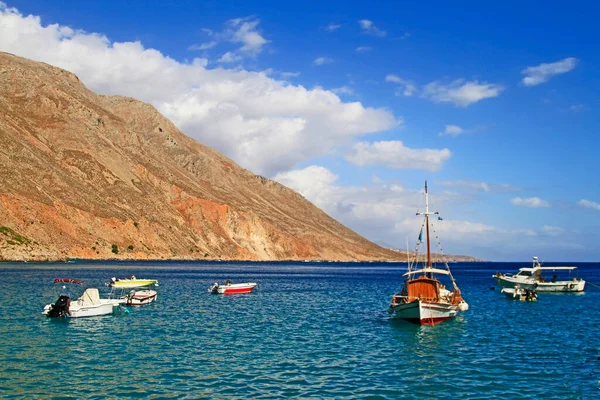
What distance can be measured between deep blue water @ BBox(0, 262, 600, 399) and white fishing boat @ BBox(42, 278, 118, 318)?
2.93ft

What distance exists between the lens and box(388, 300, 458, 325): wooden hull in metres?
40.8

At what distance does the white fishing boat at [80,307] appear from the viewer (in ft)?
133

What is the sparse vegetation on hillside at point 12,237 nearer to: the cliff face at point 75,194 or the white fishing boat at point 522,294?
the cliff face at point 75,194

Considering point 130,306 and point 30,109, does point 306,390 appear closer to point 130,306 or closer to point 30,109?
point 130,306

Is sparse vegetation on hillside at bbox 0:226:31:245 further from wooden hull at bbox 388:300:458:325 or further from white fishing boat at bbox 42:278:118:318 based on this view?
wooden hull at bbox 388:300:458:325

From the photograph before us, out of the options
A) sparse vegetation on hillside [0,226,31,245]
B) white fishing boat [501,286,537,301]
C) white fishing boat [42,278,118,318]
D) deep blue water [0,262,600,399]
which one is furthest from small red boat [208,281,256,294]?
sparse vegetation on hillside [0,226,31,245]

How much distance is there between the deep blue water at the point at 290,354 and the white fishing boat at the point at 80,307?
0.89 m

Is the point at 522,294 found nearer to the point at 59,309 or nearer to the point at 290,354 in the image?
the point at 290,354

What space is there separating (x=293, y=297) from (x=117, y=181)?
120859mm

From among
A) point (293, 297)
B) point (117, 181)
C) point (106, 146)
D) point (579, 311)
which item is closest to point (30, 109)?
point (106, 146)

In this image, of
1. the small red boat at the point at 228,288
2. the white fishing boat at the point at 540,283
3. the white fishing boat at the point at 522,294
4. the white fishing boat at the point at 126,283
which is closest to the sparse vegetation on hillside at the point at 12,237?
the white fishing boat at the point at 126,283

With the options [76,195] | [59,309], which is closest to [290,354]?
[59,309]

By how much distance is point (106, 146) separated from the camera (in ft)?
611

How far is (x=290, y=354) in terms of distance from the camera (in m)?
29.5
